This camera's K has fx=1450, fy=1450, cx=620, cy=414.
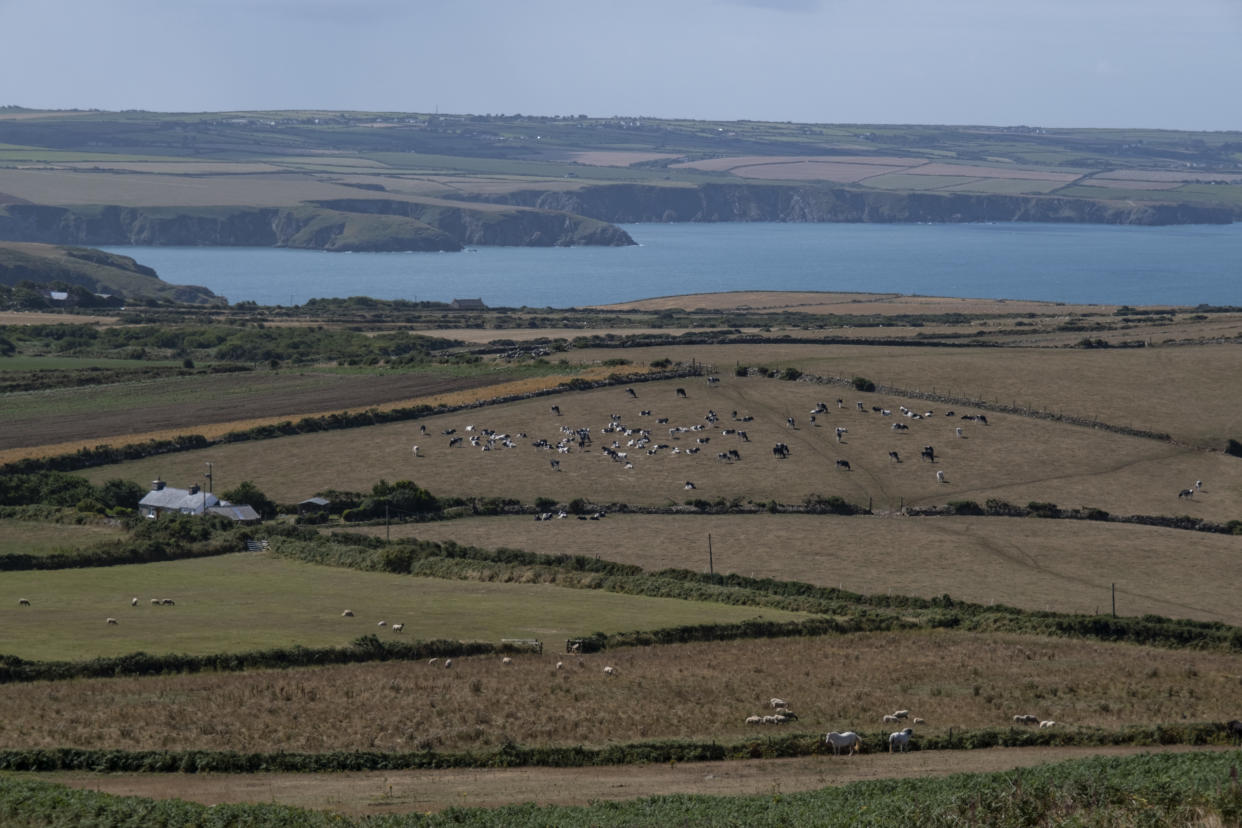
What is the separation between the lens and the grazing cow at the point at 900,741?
96.7 feet

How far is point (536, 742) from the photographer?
2956 cm

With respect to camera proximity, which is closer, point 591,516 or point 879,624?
point 879,624

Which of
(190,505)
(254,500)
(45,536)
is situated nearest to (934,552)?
(254,500)

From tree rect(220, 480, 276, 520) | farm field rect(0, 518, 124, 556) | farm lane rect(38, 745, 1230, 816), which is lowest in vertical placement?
tree rect(220, 480, 276, 520)

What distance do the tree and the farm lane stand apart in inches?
1303

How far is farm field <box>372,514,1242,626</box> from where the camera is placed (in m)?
48.5

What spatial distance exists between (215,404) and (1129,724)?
62607 mm

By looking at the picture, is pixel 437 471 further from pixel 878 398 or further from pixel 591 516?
pixel 878 398

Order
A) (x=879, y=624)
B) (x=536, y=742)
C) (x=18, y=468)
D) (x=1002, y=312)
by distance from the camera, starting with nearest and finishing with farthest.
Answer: (x=536, y=742), (x=879, y=624), (x=18, y=468), (x=1002, y=312)

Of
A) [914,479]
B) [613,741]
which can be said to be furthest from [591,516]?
[613,741]

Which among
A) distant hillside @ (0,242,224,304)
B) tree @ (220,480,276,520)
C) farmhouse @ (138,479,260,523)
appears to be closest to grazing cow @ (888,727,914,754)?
farmhouse @ (138,479,260,523)

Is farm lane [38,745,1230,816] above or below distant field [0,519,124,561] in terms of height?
above

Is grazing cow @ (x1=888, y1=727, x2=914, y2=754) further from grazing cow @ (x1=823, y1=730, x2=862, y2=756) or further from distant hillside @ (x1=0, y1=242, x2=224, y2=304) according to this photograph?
distant hillside @ (x1=0, y1=242, x2=224, y2=304)

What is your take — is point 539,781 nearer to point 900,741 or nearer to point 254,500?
point 900,741
